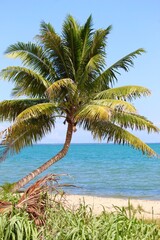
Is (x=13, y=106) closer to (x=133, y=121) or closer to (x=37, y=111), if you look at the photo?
(x=37, y=111)

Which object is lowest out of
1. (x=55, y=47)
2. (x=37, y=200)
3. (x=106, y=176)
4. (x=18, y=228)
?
(x=18, y=228)

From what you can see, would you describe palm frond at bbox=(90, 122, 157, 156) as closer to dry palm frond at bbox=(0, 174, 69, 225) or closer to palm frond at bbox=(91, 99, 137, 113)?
palm frond at bbox=(91, 99, 137, 113)

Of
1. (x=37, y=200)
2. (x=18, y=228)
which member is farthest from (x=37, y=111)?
(x=18, y=228)

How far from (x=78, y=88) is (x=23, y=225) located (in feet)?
41.4

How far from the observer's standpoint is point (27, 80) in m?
19.8

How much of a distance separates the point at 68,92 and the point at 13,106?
2104 millimetres

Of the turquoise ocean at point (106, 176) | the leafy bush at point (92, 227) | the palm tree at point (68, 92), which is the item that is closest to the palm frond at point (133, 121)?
the palm tree at point (68, 92)

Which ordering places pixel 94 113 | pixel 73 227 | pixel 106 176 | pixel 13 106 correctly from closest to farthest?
pixel 73 227 → pixel 94 113 → pixel 13 106 → pixel 106 176

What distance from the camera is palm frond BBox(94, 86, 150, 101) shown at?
18516mm

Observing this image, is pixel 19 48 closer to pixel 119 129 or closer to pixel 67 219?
pixel 119 129

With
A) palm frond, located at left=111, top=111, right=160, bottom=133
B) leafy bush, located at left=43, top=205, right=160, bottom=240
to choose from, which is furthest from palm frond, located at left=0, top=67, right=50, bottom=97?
leafy bush, located at left=43, top=205, right=160, bottom=240

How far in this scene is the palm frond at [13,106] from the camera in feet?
61.7

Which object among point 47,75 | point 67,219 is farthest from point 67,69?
point 67,219

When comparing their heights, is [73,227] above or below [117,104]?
below
